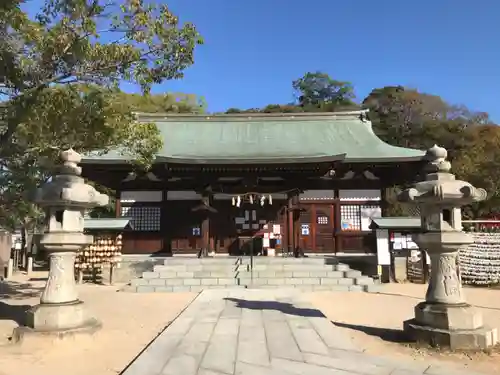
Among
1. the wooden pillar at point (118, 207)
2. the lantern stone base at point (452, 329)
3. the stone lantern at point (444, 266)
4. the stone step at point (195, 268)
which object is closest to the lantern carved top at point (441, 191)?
the stone lantern at point (444, 266)

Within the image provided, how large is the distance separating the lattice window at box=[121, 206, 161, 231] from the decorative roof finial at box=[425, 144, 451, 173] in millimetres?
11695

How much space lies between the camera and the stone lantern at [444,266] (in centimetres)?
558

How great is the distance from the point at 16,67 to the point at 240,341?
5.20 m

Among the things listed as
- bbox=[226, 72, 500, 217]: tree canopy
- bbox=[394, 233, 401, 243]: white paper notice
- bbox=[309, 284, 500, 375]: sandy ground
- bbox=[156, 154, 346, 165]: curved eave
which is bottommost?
bbox=[309, 284, 500, 375]: sandy ground

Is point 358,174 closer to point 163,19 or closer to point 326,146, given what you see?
point 326,146

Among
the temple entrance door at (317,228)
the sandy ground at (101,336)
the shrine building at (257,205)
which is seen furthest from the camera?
the temple entrance door at (317,228)

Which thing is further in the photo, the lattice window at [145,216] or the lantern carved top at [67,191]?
the lattice window at [145,216]

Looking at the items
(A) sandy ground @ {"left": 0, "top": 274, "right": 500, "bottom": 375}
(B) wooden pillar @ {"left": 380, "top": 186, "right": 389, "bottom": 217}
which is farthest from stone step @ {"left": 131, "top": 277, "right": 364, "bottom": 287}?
(B) wooden pillar @ {"left": 380, "top": 186, "right": 389, "bottom": 217}

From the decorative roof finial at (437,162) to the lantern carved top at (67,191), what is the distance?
17.7ft

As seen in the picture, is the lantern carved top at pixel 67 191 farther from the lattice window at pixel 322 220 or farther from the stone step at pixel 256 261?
the lattice window at pixel 322 220

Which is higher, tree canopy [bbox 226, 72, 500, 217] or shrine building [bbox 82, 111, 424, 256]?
tree canopy [bbox 226, 72, 500, 217]

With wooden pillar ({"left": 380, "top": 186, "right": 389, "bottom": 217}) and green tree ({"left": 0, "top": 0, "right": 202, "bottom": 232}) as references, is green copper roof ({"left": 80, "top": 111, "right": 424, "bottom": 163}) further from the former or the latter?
green tree ({"left": 0, "top": 0, "right": 202, "bottom": 232})

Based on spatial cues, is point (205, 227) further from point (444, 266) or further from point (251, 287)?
point (444, 266)

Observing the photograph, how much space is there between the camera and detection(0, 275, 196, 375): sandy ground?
4988 mm
